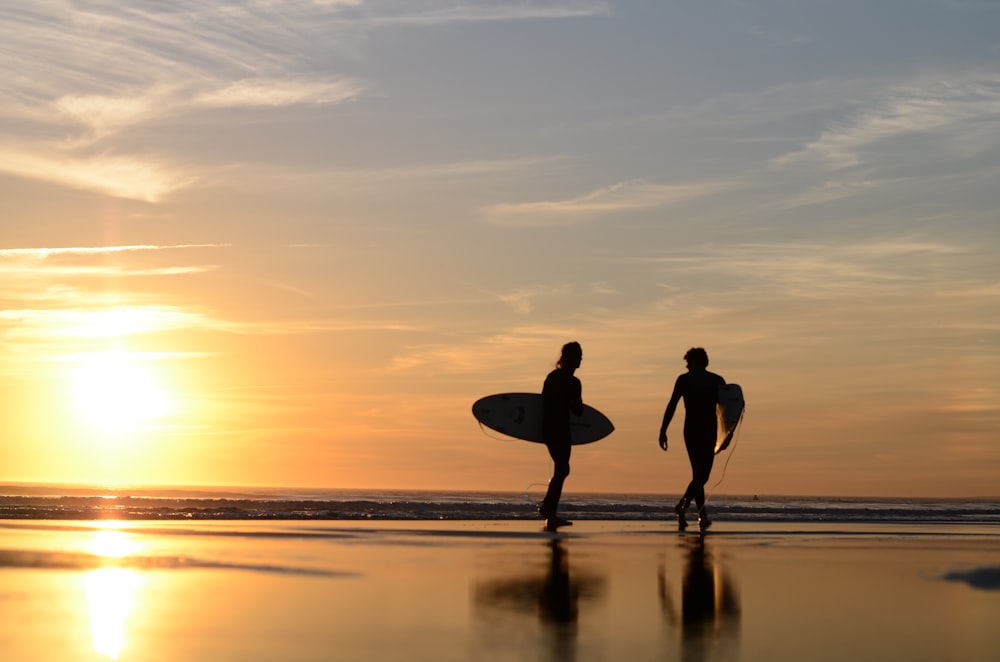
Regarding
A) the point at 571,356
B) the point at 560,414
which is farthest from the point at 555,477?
the point at 571,356

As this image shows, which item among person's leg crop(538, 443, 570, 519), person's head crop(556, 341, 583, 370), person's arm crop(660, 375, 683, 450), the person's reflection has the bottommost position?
the person's reflection

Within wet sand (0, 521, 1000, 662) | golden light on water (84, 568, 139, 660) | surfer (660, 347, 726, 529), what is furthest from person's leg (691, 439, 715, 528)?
golden light on water (84, 568, 139, 660)

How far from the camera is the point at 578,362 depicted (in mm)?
14789

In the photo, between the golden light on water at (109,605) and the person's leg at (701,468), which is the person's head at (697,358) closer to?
the person's leg at (701,468)

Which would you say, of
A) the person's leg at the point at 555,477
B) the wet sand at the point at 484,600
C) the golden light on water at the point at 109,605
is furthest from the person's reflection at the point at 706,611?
the person's leg at the point at 555,477

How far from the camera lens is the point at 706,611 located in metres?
6.22

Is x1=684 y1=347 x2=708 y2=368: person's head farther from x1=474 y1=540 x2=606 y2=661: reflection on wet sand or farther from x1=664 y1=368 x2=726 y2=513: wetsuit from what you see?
x1=474 y1=540 x2=606 y2=661: reflection on wet sand

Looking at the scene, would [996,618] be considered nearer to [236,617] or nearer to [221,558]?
[236,617]

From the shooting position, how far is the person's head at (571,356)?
1473 centimetres

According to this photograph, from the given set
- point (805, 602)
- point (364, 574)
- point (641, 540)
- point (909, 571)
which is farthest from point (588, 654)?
point (641, 540)

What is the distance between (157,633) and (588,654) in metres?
1.92

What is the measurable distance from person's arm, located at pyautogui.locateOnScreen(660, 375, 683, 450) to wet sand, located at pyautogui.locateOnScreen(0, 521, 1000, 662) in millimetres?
3471

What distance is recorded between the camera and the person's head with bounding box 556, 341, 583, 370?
48.3 ft

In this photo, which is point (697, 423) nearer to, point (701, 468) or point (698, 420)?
point (698, 420)
